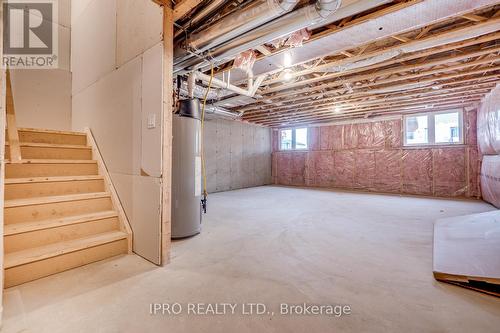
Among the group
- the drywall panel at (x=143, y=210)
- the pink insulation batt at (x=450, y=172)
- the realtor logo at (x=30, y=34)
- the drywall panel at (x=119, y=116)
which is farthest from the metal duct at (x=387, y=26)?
the pink insulation batt at (x=450, y=172)

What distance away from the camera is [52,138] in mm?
2826

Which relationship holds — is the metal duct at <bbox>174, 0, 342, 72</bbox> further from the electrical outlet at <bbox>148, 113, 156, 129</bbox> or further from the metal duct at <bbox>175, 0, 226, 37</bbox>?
the electrical outlet at <bbox>148, 113, 156, 129</bbox>

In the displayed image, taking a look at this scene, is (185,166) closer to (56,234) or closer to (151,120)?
(151,120)

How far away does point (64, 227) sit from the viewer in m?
2.05

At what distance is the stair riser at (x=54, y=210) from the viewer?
195 centimetres

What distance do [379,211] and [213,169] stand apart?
4.46 m

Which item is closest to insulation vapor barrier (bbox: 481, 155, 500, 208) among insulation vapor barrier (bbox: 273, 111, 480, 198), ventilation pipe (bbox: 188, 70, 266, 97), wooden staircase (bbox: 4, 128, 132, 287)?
insulation vapor barrier (bbox: 273, 111, 480, 198)

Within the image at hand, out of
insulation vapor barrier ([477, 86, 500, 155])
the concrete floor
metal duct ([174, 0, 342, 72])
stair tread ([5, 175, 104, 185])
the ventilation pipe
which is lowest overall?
the concrete floor

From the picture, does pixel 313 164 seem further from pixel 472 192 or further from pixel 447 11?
pixel 447 11

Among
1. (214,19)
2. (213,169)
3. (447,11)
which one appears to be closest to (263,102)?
(213,169)

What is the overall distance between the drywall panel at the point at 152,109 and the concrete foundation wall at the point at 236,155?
4.47 meters

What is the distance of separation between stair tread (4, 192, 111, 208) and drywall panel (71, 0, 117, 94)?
148cm

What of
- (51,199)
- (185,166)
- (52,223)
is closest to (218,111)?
(185,166)

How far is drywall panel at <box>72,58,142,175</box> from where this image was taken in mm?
2312
